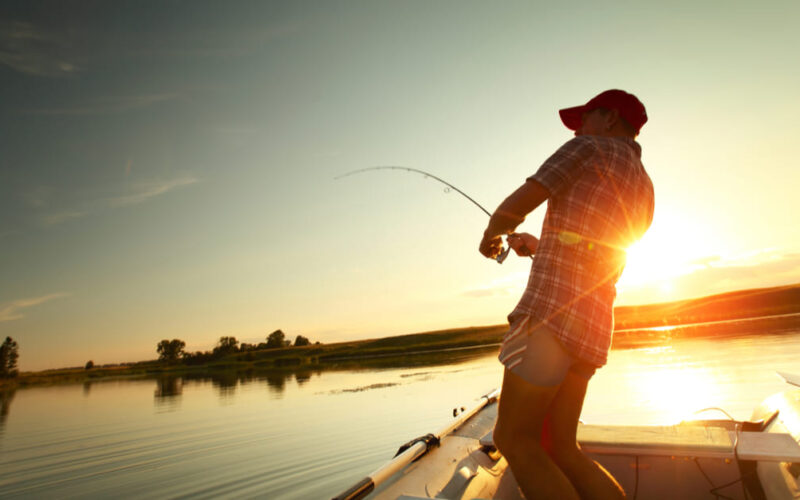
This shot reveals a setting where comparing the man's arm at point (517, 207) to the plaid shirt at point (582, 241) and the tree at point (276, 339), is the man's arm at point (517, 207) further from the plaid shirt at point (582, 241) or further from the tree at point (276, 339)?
the tree at point (276, 339)

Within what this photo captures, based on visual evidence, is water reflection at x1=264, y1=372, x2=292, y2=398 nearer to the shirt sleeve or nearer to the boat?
the boat

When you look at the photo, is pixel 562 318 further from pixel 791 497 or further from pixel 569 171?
pixel 791 497

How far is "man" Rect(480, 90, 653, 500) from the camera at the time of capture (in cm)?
171

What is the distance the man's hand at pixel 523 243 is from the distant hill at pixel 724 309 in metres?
51.6

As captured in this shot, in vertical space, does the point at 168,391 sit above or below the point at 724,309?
below

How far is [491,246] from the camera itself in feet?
7.33

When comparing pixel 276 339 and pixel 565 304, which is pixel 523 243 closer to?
pixel 565 304

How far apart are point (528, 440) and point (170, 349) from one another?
11265cm

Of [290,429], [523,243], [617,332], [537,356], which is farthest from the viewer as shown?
[617,332]

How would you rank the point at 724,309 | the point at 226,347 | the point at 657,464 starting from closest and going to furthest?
the point at 657,464
the point at 724,309
the point at 226,347

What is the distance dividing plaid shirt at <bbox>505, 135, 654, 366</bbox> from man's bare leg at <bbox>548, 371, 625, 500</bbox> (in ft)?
0.56

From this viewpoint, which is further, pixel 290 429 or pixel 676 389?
pixel 676 389

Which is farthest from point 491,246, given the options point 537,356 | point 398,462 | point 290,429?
point 290,429

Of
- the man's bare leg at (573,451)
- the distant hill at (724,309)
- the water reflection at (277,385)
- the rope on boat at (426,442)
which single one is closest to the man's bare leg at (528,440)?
the man's bare leg at (573,451)
